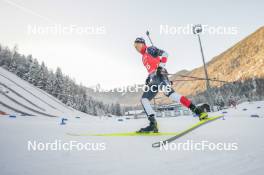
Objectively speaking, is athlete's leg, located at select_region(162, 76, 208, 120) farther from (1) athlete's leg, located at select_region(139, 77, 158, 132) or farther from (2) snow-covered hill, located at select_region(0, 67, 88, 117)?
(2) snow-covered hill, located at select_region(0, 67, 88, 117)

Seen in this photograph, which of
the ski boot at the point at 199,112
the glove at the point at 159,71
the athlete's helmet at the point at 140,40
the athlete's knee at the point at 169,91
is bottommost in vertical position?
the ski boot at the point at 199,112

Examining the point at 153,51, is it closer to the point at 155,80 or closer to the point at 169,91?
the point at 155,80

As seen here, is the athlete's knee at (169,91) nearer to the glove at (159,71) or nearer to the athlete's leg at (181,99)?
the athlete's leg at (181,99)

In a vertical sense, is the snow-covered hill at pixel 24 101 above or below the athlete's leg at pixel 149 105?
above

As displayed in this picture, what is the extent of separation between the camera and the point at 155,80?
5266 millimetres

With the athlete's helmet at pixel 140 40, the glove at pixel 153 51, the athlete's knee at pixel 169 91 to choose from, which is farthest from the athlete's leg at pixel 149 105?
the athlete's helmet at pixel 140 40

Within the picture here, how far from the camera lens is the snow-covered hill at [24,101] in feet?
149

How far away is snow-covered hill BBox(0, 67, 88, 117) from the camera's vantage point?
149ft

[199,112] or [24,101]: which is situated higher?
[24,101]

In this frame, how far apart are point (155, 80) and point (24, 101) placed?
175 feet

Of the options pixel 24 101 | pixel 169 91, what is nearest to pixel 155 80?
pixel 169 91

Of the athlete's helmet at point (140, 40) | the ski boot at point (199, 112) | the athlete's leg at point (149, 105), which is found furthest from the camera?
the athlete's helmet at point (140, 40)

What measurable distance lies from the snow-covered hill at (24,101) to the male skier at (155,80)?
136ft

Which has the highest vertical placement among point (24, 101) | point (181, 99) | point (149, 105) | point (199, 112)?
point (24, 101)
